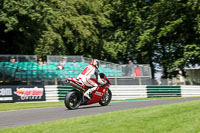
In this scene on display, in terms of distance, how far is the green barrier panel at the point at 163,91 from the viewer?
23.1 m

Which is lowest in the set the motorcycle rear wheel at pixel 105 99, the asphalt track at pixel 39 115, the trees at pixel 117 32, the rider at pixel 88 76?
the asphalt track at pixel 39 115

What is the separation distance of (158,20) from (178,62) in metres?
3.96

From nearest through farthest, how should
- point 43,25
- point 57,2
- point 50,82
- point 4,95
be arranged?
point 4,95
point 50,82
point 43,25
point 57,2

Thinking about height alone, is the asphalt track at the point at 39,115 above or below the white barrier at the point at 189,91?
below

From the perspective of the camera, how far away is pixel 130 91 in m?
22.7

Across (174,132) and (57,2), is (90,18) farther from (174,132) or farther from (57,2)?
(174,132)

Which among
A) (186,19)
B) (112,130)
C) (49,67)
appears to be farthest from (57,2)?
(112,130)

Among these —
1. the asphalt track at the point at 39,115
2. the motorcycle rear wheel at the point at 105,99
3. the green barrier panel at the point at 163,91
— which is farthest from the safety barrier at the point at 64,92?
the motorcycle rear wheel at the point at 105,99

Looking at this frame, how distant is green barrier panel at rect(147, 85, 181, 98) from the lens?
2306 centimetres

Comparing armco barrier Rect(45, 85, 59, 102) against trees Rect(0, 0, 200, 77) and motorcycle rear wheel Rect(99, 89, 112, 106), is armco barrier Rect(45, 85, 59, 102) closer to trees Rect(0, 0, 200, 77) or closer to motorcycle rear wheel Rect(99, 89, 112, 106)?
trees Rect(0, 0, 200, 77)

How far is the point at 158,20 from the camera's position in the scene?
2869 cm

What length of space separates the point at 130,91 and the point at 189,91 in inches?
180

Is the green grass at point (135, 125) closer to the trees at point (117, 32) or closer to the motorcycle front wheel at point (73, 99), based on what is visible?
the motorcycle front wheel at point (73, 99)

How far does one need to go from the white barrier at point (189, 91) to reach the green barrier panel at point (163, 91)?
0.35 meters
